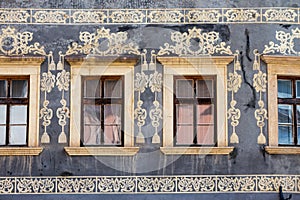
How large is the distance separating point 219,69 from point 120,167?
2.54 meters

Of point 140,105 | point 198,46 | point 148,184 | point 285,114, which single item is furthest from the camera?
point 198,46

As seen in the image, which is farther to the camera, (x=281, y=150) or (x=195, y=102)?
(x=195, y=102)

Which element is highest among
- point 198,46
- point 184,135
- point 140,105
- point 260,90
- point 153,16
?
point 153,16

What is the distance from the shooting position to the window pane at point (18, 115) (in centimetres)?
1320

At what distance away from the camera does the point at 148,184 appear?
12.9 m

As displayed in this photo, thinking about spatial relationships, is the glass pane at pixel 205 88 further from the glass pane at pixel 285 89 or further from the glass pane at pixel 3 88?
the glass pane at pixel 3 88

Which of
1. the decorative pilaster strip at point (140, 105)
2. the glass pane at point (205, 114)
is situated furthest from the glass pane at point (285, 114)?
the decorative pilaster strip at point (140, 105)

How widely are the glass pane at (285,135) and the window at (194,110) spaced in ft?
3.99

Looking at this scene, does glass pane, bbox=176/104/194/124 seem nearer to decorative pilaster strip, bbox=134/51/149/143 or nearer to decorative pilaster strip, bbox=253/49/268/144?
decorative pilaster strip, bbox=134/51/149/143

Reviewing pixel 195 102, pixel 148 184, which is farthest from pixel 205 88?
pixel 148 184

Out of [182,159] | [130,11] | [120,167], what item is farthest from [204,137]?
[130,11]

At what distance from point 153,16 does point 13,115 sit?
3.15 meters

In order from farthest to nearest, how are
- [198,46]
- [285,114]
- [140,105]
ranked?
1. [198,46]
2. [285,114]
3. [140,105]

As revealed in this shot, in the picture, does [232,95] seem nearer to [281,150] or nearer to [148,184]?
[281,150]
